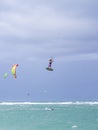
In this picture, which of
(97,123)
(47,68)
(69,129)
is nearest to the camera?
(47,68)

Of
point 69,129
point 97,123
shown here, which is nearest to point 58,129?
point 69,129

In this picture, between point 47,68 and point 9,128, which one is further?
point 9,128

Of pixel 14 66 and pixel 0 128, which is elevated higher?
pixel 14 66

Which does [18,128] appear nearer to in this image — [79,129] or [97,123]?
[79,129]

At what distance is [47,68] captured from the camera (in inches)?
1323

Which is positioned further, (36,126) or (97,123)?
(97,123)

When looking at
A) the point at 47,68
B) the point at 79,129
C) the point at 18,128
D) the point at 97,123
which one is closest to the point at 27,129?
the point at 18,128

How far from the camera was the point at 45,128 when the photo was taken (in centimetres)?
5797

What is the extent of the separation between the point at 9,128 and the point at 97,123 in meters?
13.7

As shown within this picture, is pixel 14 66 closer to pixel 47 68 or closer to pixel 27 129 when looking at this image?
A: pixel 47 68

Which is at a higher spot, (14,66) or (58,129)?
(14,66)

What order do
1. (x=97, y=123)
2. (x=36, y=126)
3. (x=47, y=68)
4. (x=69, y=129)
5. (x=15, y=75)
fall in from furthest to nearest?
1. (x=97, y=123)
2. (x=36, y=126)
3. (x=69, y=129)
4. (x=15, y=75)
5. (x=47, y=68)

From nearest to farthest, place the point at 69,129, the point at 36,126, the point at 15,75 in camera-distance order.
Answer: the point at 15,75 < the point at 69,129 < the point at 36,126

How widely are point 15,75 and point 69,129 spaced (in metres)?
21.1
